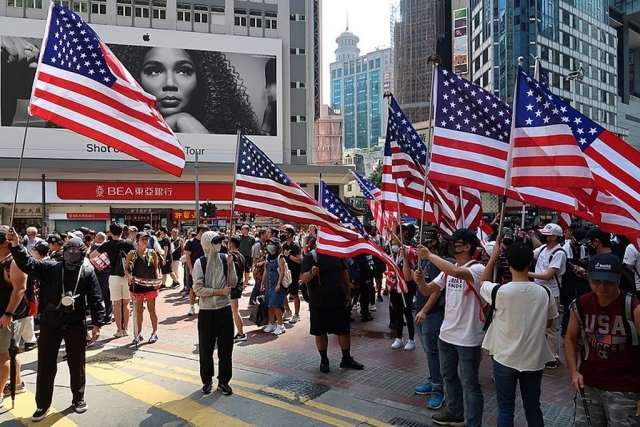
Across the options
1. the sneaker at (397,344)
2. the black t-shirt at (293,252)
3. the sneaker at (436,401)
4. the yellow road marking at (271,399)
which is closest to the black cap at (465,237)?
the sneaker at (436,401)

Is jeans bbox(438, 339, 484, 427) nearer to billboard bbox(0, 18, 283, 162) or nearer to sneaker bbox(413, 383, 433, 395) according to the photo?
sneaker bbox(413, 383, 433, 395)

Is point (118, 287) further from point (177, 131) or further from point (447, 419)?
point (177, 131)

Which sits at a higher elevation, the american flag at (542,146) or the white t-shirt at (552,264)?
the american flag at (542,146)

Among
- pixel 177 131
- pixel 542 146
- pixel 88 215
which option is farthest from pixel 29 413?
pixel 177 131

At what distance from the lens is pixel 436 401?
17.2ft

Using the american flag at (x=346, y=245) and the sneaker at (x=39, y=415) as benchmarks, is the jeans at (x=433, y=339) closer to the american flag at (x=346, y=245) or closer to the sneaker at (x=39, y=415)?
the american flag at (x=346, y=245)

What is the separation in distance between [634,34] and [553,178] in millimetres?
84079

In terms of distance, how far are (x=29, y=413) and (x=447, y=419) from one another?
176 inches

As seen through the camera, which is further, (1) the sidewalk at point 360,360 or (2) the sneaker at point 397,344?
(2) the sneaker at point 397,344

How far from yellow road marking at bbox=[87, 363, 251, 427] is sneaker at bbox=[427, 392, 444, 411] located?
1954 mm

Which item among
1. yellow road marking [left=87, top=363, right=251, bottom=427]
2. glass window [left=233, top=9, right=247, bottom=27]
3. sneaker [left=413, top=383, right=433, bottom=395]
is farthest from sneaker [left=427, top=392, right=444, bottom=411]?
glass window [left=233, top=9, right=247, bottom=27]

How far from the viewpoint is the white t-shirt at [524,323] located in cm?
379

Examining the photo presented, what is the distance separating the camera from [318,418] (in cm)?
504

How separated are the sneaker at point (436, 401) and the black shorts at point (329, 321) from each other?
5.30ft
